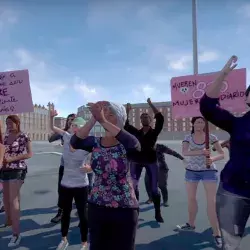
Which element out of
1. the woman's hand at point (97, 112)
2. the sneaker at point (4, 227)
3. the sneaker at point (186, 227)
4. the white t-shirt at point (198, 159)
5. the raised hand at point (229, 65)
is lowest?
the sneaker at point (4, 227)

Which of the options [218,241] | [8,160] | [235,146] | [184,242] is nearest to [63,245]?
[8,160]

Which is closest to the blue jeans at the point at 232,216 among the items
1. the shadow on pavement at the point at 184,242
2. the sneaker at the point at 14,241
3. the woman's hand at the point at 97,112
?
the woman's hand at the point at 97,112

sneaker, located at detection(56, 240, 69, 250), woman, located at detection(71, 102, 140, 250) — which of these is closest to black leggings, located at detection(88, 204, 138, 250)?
woman, located at detection(71, 102, 140, 250)

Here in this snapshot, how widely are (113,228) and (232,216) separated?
97 cm

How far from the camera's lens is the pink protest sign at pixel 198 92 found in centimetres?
388

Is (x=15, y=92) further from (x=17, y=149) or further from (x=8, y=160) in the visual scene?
(x=8, y=160)

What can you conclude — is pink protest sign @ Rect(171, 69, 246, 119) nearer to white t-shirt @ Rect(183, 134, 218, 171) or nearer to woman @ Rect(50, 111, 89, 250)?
white t-shirt @ Rect(183, 134, 218, 171)

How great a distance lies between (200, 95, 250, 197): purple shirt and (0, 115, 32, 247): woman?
2920mm

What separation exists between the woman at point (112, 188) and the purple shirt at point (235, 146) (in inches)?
27.3

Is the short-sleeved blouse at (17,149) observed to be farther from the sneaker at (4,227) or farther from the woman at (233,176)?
the woman at (233,176)

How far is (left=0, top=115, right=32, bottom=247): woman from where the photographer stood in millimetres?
3939

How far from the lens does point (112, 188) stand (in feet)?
7.91

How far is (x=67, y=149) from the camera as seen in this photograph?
12.0 ft

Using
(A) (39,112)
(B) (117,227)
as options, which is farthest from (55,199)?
(A) (39,112)
